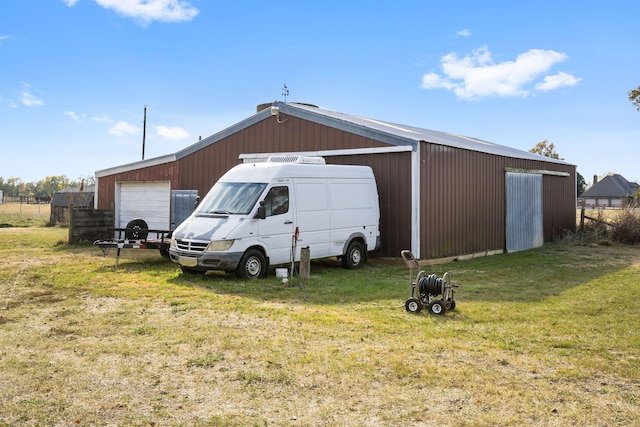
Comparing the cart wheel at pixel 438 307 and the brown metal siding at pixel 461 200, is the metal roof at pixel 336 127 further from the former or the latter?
the cart wheel at pixel 438 307

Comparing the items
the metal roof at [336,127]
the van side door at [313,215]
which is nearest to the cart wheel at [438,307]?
the van side door at [313,215]

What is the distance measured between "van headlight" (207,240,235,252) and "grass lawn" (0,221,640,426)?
25.0 inches

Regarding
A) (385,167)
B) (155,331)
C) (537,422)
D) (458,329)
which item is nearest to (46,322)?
(155,331)

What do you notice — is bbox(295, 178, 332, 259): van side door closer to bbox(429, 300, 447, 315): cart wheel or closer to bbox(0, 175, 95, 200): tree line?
bbox(429, 300, 447, 315): cart wheel

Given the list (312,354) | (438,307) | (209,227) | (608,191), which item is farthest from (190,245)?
(608,191)

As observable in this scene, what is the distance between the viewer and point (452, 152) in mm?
14383

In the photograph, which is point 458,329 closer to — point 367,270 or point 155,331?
point 155,331

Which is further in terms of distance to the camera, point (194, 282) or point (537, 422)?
point (194, 282)

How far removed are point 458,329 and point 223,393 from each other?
3.23 m

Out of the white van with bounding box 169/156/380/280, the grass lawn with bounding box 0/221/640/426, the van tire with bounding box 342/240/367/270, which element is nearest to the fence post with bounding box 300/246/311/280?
the grass lawn with bounding box 0/221/640/426

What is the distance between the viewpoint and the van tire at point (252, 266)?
10.5 meters

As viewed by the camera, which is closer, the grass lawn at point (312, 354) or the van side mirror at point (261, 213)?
the grass lawn at point (312, 354)

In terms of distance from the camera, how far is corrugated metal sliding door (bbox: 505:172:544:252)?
1734 centimetres

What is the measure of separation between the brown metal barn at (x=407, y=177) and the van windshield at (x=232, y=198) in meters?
3.87
